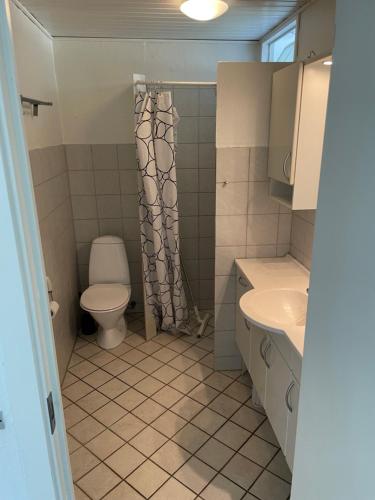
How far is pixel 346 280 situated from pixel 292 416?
3.49 feet

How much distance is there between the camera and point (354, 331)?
758mm

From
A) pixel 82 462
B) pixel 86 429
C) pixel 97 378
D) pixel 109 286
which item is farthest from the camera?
pixel 109 286

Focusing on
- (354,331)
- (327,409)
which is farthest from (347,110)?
(327,409)

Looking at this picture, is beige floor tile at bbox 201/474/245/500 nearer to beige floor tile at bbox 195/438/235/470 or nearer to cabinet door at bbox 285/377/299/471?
beige floor tile at bbox 195/438/235/470

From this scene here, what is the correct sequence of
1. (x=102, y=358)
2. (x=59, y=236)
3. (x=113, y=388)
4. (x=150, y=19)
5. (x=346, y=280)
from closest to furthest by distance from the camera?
(x=346, y=280) → (x=150, y=19) → (x=113, y=388) → (x=59, y=236) → (x=102, y=358)

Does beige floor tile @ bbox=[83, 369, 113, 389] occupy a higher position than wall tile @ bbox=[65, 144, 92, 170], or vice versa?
wall tile @ bbox=[65, 144, 92, 170]

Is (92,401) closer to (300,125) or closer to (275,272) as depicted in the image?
(275,272)

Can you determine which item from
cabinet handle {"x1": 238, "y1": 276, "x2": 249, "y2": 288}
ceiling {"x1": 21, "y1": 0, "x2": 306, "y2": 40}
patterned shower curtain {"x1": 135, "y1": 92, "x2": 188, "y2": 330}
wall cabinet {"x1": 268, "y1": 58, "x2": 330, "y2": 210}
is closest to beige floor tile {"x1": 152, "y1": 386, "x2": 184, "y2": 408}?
patterned shower curtain {"x1": 135, "y1": 92, "x2": 188, "y2": 330}

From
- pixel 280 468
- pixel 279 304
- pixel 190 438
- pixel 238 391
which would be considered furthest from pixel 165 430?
pixel 279 304

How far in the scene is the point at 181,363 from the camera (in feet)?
9.43

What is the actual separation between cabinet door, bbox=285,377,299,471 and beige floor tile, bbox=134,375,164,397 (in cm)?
115

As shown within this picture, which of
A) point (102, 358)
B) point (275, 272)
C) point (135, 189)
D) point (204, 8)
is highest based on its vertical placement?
point (204, 8)

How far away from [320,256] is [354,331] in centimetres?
20

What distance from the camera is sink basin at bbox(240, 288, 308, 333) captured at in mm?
1945
